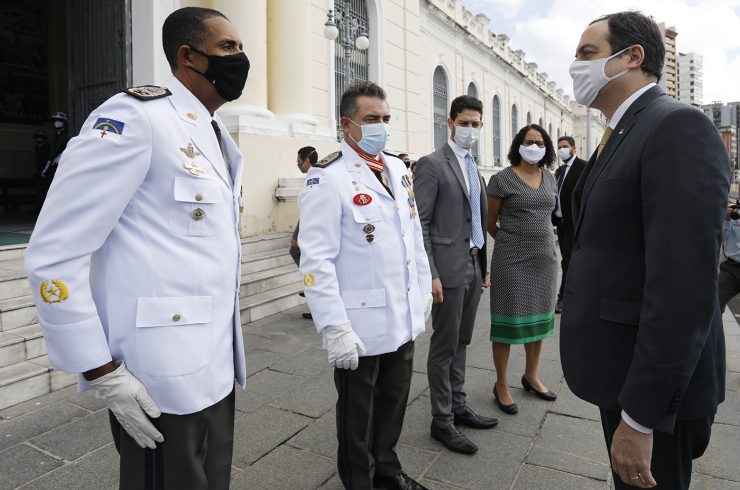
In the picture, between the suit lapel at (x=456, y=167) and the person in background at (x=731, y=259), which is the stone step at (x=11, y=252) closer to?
the suit lapel at (x=456, y=167)

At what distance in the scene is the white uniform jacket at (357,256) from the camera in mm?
2111

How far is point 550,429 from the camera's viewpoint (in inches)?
119

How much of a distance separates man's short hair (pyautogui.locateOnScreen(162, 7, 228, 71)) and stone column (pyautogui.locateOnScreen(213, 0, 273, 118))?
6079 mm

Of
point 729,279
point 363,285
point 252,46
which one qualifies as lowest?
point 729,279

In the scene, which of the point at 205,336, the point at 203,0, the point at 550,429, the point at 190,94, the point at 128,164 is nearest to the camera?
the point at 128,164

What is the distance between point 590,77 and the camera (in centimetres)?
159

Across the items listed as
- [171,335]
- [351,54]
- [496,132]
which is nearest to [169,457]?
[171,335]

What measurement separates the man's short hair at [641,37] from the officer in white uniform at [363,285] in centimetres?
110

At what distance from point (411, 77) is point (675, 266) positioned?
Answer: 13020mm

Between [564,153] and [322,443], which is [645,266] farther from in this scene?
[564,153]

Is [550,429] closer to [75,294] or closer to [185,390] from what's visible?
[185,390]

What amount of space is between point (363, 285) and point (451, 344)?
3.06 ft

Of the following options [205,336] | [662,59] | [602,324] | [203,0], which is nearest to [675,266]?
[602,324]

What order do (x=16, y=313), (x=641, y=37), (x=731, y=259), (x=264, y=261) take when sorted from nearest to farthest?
(x=641, y=37), (x=16, y=313), (x=731, y=259), (x=264, y=261)
